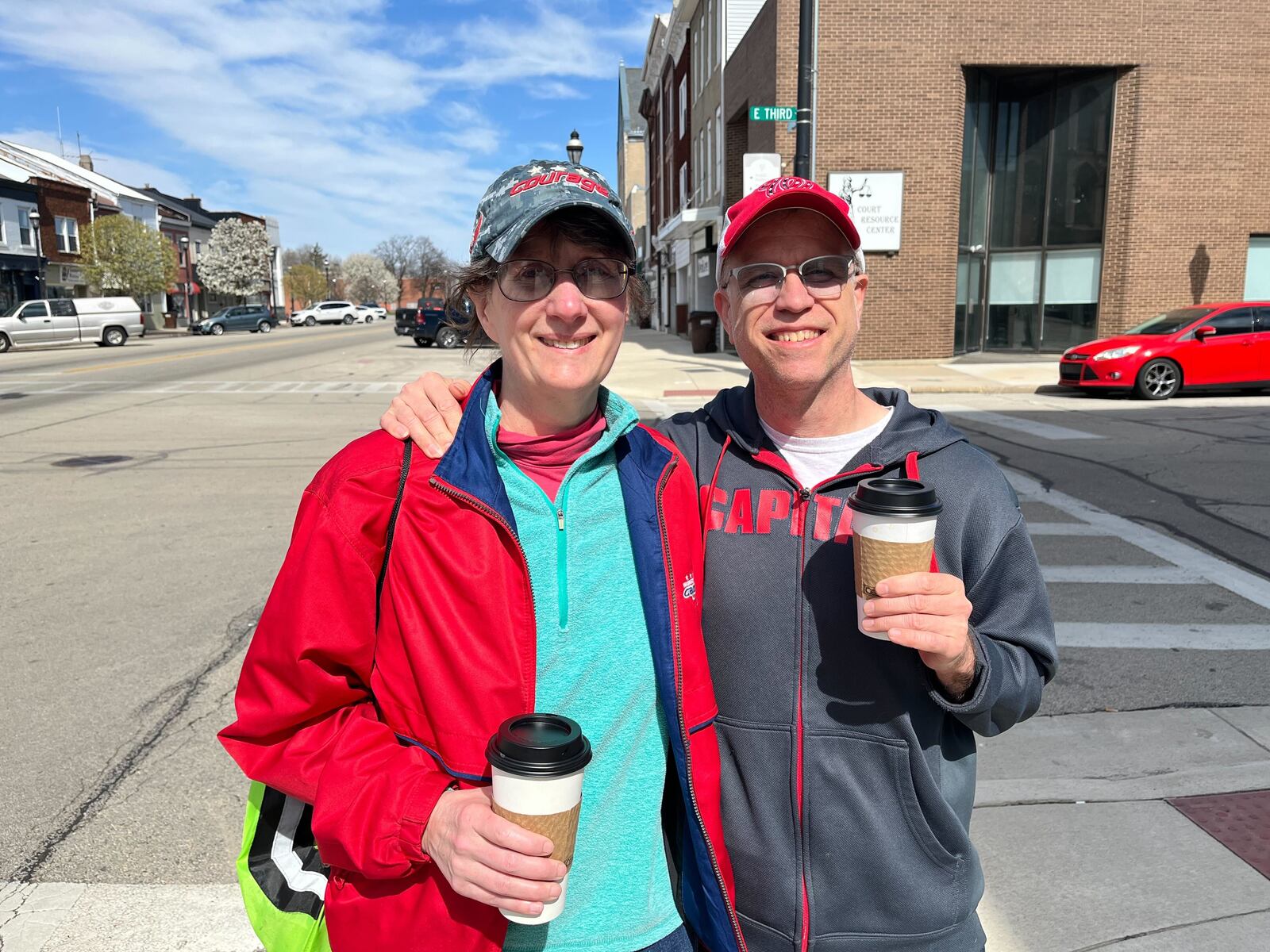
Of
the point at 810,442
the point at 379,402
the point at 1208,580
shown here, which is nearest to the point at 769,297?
the point at 810,442

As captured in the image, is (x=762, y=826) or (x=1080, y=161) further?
(x=1080, y=161)

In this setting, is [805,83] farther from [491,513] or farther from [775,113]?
[491,513]

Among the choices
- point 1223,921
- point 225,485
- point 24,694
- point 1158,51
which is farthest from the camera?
point 1158,51

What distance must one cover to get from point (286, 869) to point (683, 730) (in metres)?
0.74

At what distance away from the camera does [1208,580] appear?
6.05m

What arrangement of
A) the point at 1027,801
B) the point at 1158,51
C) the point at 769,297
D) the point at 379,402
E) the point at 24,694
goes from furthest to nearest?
the point at 1158,51 → the point at 379,402 → the point at 24,694 → the point at 1027,801 → the point at 769,297

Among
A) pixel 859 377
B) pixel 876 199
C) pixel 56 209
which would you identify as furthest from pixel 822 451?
pixel 56 209

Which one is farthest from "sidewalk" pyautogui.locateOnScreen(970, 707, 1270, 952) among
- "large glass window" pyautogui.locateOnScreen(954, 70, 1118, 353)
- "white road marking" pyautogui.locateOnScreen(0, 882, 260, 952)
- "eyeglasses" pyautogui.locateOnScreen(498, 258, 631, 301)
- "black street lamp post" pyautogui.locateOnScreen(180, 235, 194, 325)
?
"black street lamp post" pyautogui.locateOnScreen(180, 235, 194, 325)

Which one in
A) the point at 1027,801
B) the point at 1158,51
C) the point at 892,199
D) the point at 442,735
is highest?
the point at 1158,51

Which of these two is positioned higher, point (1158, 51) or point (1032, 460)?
point (1158, 51)

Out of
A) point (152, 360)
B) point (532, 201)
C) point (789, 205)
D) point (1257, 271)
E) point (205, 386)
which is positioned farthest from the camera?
point (152, 360)

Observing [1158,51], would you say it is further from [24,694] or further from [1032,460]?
[24,694]

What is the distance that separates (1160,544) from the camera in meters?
6.88

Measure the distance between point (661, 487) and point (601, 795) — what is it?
59 centimetres
